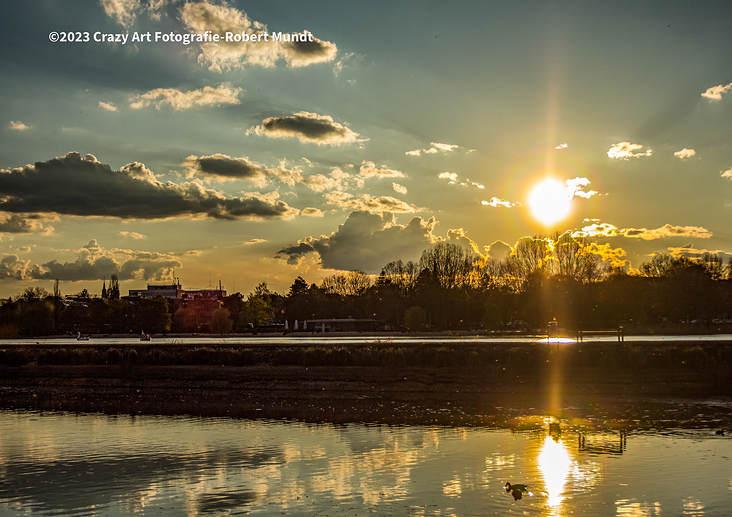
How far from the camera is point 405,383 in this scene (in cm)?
4244

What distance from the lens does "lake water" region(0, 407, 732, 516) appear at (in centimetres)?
1730

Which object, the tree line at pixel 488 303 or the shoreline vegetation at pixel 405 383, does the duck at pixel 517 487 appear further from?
the tree line at pixel 488 303

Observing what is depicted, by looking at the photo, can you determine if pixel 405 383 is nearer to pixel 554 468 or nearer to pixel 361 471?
pixel 361 471

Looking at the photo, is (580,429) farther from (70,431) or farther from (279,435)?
(70,431)

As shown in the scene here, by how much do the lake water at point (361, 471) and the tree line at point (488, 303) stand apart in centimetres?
7343

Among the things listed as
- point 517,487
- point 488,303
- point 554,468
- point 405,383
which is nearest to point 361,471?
point 517,487

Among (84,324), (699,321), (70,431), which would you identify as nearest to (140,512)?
(70,431)

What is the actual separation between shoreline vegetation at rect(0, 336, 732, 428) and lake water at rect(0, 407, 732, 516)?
4360 millimetres

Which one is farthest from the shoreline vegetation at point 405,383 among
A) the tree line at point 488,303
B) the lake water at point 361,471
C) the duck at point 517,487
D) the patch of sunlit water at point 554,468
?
the tree line at point 488,303

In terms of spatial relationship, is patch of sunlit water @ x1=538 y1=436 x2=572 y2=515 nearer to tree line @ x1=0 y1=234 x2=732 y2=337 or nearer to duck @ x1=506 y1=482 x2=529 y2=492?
duck @ x1=506 y1=482 x2=529 y2=492

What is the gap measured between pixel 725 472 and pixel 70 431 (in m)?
28.6

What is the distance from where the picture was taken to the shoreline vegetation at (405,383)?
3472 cm

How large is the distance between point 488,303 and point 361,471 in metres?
105

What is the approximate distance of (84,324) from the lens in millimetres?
175750
